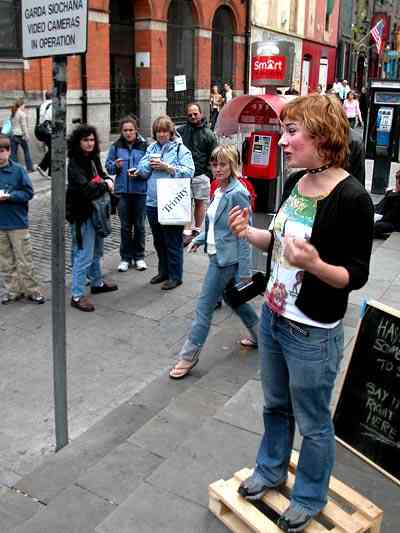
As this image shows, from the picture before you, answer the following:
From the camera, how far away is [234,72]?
981 inches

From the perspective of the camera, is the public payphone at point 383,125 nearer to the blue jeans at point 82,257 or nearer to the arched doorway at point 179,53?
the blue jeans at point 82,257

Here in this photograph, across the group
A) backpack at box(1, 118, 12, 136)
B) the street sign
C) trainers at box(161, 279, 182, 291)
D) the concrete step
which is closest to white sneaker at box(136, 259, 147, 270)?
trainers at box(161, 279, 182, 291)

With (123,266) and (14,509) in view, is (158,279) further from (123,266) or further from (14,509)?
(14,509)

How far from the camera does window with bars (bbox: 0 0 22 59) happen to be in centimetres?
1380

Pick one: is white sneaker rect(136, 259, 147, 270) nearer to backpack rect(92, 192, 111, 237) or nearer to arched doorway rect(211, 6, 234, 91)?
backpack rect(92, 192, 111, 237)

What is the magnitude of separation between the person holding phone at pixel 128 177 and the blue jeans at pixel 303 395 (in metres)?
4.55

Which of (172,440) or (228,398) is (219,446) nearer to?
(172,440)

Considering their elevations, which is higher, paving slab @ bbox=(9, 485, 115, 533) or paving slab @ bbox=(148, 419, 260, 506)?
paving slab @ bbox=(148, 419, 260, 506)

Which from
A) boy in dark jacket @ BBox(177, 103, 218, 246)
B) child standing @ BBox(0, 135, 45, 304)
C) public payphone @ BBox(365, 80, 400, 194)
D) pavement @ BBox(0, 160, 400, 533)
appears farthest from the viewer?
public payphone @ BBox(365, 80, 400, 194)

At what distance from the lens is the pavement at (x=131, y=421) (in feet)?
9.59

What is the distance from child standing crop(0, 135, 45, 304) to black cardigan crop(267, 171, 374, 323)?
14.3 feet

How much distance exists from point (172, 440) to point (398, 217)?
5.68 metres

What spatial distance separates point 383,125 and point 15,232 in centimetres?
848

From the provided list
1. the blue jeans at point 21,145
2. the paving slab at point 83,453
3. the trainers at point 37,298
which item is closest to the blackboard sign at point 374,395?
the paving slab at point 83,453
